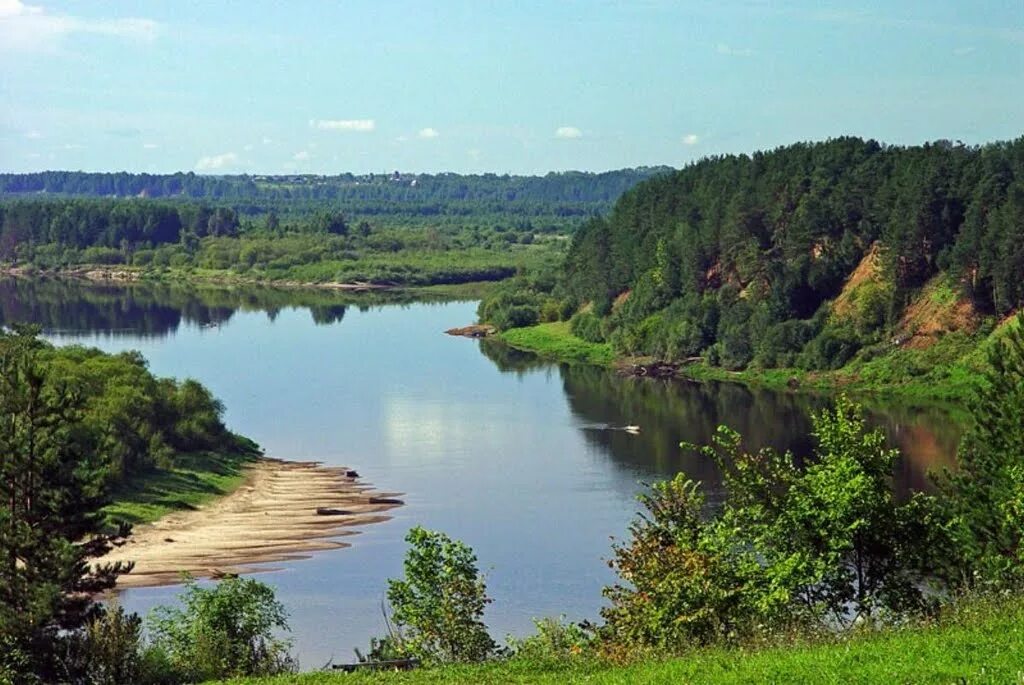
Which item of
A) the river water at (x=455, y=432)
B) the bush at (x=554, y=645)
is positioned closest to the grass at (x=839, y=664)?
the bush at (x=554, y=645)

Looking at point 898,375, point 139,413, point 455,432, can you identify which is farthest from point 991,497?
point 898,375

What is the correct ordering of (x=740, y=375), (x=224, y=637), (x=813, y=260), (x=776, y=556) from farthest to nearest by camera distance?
(x=813, y=260) < (x=740, y=375) < (x=224, y=637) < (x=776, y=556)

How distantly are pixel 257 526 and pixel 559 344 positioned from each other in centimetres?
6253

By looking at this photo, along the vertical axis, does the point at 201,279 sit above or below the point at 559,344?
below

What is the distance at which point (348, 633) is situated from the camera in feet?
143

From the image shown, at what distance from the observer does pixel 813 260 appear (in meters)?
106

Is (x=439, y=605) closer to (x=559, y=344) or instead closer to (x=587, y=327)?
(x=559, y=344)

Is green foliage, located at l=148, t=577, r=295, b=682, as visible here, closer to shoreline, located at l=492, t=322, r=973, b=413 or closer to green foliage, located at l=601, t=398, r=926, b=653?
green foliage, located at l=601, t=398, r=926, b=653

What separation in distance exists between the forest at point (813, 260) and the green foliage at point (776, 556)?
67141 millimetres

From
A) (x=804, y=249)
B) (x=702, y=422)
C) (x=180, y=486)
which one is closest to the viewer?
(x=180, y=486)

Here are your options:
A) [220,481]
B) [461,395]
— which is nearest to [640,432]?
[461,395]

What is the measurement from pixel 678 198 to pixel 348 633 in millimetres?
87711

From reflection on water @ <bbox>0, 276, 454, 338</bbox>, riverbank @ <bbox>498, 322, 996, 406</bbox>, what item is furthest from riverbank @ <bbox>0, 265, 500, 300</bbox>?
riverbank @ <bbox>498, 322, 996, 406</bbox>

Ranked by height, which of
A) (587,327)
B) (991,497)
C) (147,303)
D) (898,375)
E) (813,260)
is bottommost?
(147,303)
